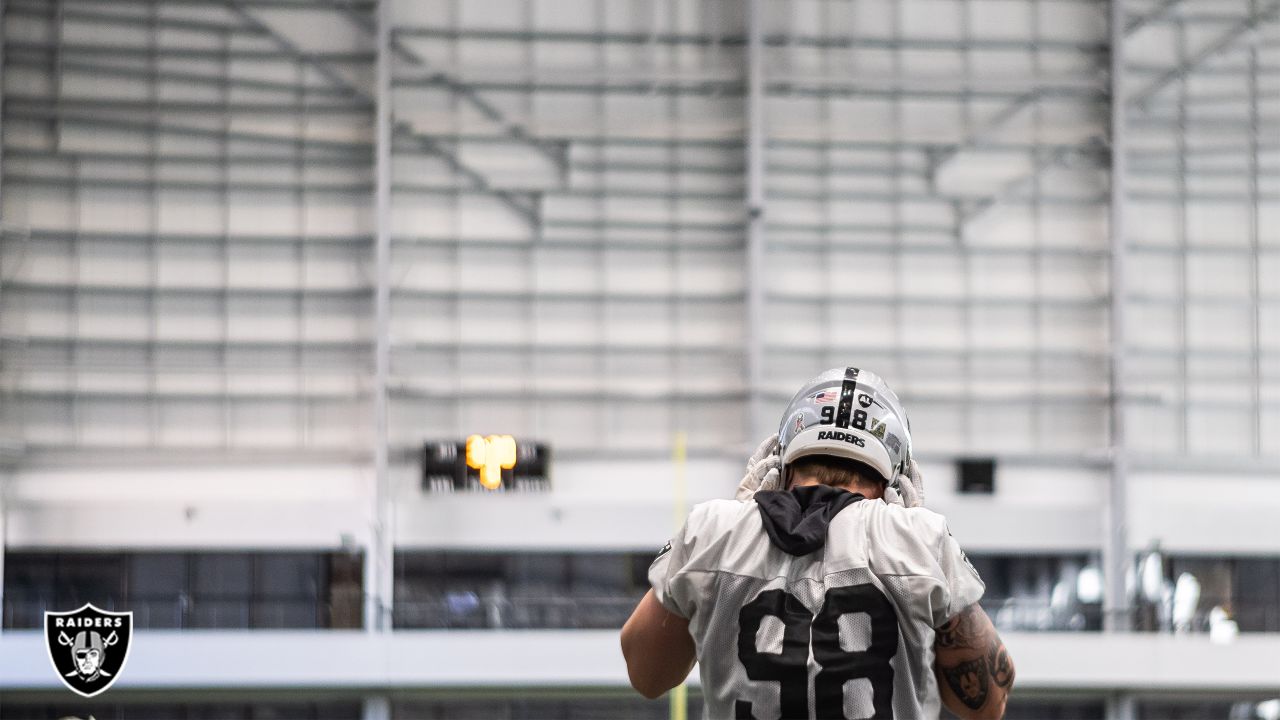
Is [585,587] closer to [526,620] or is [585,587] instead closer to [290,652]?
[526,620]

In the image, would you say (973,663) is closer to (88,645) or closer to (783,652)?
(783,652)

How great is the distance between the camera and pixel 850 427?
2236 mm

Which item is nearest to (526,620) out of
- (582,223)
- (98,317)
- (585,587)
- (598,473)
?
(585,587)

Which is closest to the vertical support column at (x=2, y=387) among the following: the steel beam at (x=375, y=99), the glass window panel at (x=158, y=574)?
the glass window panel at (x=158, y=574)

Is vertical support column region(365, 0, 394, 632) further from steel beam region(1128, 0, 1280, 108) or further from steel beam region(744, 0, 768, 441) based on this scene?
steel beam region(1128, 0, 1280, 108)

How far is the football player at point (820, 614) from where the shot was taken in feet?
6.52

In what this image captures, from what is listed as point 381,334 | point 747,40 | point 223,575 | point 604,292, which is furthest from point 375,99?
point 223,575

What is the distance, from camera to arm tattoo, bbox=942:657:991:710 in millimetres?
2082

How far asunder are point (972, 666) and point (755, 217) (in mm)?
17007

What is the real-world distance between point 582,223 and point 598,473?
3414mm

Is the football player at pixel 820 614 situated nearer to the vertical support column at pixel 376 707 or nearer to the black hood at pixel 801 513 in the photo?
the black hood at pixel 801 513

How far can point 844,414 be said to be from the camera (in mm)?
2252

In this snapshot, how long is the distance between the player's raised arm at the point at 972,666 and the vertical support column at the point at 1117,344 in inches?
708

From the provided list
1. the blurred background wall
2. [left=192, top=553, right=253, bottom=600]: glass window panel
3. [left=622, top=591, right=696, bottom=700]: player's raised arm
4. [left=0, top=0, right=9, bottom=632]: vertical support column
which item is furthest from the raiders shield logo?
[left=622, top=591, right=696, bottom=700]: player's raised arm
